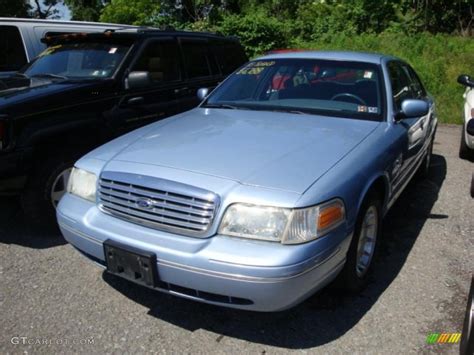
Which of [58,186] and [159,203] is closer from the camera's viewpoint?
[159,203]

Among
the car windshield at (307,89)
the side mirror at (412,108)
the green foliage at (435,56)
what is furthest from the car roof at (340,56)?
the green foliage at (435,56)

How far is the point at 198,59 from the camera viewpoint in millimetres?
5801

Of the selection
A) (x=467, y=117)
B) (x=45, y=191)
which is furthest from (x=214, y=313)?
(x=467, y=117)

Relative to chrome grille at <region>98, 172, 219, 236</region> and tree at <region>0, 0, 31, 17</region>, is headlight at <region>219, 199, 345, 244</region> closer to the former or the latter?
chrome grille at <region>98, 172, 219, 236</region>

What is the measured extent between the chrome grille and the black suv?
1361 mm

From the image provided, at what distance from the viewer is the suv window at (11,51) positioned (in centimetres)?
651

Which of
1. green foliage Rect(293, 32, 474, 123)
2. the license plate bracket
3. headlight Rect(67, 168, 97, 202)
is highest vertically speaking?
headlight Rect(67, 168, 97, 202)

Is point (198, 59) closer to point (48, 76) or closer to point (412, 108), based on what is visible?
point (48, 76)

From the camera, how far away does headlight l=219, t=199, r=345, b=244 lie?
2459 millimetres

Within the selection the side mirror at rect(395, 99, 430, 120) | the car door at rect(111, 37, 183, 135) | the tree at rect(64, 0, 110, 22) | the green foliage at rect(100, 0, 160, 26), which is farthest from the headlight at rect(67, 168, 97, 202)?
the tree at rect(64, 0, 110, 22)

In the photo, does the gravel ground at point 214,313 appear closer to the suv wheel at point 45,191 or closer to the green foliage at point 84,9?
the suv wheel at point 45,191

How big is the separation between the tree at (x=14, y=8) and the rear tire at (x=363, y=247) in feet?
115

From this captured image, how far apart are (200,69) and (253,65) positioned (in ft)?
4.57

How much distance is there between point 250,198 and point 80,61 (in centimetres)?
333
